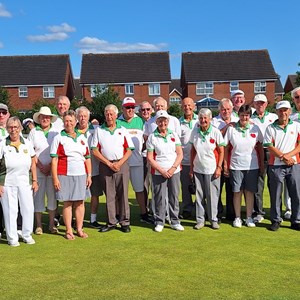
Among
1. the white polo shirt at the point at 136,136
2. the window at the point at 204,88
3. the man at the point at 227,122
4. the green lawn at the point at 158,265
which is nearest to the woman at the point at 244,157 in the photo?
the man at the point at 227,122

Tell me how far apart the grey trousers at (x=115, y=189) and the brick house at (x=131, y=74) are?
38.1 metres

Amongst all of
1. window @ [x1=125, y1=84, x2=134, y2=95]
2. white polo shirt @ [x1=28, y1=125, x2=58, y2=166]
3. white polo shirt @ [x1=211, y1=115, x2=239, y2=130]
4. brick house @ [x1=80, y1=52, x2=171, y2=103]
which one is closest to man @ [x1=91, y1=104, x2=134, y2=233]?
white polo shirt @ [x1=28, y1=125, x2=58, y2=166]

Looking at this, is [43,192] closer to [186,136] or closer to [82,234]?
[82,234]

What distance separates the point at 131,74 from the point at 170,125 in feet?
130

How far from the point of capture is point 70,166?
635cm

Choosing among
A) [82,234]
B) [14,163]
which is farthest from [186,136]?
[14,163]

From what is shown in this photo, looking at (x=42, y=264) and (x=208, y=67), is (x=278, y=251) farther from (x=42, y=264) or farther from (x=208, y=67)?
(x=208, y=67)

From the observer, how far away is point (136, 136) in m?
7.28

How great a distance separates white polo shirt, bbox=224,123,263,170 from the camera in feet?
22.2

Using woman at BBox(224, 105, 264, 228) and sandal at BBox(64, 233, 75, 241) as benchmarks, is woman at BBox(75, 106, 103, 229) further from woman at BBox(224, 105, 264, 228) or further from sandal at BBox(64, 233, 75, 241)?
woman at BBox(224, 105, 264, 228)

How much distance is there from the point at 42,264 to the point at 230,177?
10.9ft

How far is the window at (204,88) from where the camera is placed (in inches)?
1839

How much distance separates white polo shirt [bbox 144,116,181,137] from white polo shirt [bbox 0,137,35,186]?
87.5 inches

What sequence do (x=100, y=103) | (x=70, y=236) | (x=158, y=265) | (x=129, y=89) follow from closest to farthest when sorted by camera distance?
(x=158, y=265)
(x=70, y=236)
(x=100, y=103)
(x=129, y=89)
